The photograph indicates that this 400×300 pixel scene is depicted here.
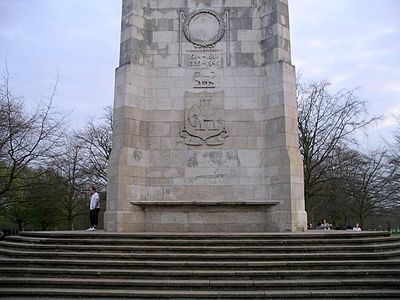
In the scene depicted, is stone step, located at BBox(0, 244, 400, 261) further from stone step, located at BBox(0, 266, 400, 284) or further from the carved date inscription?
the carved date inscription

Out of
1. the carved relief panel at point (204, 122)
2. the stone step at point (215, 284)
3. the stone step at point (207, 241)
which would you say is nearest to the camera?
the stone step at point (215, 284)

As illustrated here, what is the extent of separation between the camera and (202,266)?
885 cm

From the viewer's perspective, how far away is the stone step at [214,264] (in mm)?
8812

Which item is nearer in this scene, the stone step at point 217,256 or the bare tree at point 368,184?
the stone step at point 217,256

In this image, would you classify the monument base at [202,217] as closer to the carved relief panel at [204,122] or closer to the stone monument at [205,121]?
the stone monument at [205,121]

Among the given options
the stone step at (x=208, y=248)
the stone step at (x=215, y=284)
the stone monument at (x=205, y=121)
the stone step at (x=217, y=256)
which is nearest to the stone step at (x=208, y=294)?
the stone step at (x=215, y=284)

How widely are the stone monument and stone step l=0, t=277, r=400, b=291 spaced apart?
13.6 ft

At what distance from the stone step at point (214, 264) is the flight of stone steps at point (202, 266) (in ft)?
0.07

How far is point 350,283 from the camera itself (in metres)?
8.13

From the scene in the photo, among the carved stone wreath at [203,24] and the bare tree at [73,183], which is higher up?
the carved stone wreath at [203,24]

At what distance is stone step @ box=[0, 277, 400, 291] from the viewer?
26.6 feet

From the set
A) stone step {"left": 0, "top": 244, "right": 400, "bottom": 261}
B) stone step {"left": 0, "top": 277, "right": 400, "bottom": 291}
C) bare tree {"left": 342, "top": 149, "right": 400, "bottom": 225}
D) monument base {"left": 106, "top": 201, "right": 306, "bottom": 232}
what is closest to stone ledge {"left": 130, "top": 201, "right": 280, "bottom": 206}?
monument base {"left": 106, "top": 201, "right": 306, "bottom": 232}

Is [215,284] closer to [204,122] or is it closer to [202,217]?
[202,217]

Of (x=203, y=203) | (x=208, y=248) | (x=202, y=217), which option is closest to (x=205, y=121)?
(x=203, y=203)
